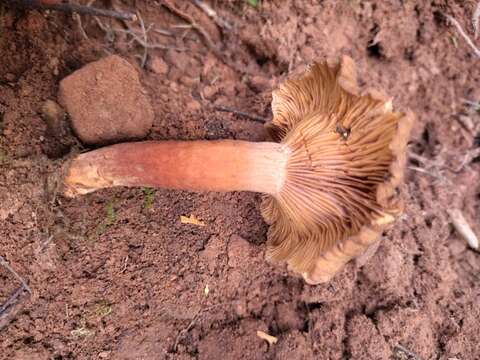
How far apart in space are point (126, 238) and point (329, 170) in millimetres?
1464

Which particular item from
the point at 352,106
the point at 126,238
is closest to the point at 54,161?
the point at 126,238

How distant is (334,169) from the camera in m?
2.34

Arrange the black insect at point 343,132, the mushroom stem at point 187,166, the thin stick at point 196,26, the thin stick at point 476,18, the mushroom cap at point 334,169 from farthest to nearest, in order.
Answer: the thin stick at point 476,18, the thin stick at point 196,26, the mushroom stem at point 187,166, the black insect at point 343,132, the mushroom cap at point 334,169

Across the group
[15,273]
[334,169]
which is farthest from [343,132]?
[15,273]

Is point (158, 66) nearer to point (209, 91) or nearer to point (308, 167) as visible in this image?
point (209, 91)

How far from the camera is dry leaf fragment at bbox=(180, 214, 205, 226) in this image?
9.12ft

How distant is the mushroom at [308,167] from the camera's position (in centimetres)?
208

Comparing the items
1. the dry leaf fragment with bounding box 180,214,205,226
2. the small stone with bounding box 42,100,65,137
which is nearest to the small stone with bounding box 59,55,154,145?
the small stone with bounding box 42,100,65,137

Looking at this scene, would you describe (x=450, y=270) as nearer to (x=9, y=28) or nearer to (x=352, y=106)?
(x=352, y=106)

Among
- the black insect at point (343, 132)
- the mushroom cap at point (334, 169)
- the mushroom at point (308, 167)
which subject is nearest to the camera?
the mushroom cap at point (334, 169)

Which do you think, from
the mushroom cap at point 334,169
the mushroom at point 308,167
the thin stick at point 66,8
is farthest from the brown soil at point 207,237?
the mushroom cap at point 334,169

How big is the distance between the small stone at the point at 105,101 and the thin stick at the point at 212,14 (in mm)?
880

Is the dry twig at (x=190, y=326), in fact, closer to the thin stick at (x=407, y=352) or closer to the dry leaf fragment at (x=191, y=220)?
the dry leaf fragment at (x=191, y=220)

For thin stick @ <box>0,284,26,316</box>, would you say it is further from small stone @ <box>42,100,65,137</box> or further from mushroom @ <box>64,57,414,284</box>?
small stone @ <box>42,100,65,137</box>
